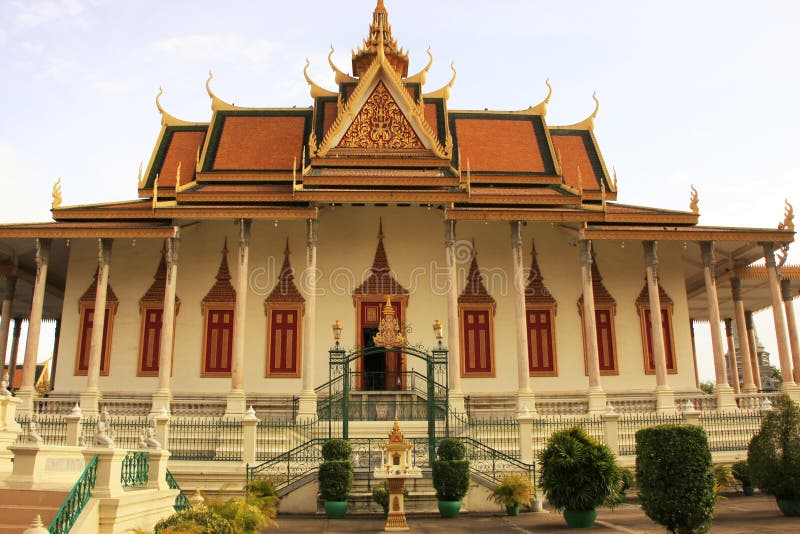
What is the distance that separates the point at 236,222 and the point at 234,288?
6.41 ft

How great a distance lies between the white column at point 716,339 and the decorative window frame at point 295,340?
10.8 meters

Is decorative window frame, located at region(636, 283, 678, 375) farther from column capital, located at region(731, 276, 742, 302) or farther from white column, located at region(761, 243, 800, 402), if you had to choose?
column capital, located at region(731, 276, 742, 302)

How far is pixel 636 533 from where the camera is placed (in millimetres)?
9477

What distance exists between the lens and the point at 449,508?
1164cm

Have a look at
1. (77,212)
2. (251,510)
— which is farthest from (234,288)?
(251,510)

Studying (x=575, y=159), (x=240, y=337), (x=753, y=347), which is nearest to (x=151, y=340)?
(x=240, y=337)

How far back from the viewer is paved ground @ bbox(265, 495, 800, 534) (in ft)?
32.4

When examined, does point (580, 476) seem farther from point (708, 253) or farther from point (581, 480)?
point (708, 253)

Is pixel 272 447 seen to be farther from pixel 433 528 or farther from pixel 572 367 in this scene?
pixel 572 367

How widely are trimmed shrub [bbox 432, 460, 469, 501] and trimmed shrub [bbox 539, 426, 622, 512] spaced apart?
56.1 inches


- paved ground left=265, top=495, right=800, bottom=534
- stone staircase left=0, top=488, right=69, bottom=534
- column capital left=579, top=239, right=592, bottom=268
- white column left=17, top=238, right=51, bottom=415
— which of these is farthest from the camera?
column capital left=579, top=239, right=592, bottom=268

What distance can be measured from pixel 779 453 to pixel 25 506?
10136 mm

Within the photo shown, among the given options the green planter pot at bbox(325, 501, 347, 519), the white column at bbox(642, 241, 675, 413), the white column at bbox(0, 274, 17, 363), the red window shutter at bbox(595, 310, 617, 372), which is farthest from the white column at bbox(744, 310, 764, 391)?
the white column at bbox(0, 274, 17, 363)

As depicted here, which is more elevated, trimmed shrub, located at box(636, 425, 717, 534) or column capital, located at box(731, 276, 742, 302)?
column capital, located at box(731, 276, 742, 302)
